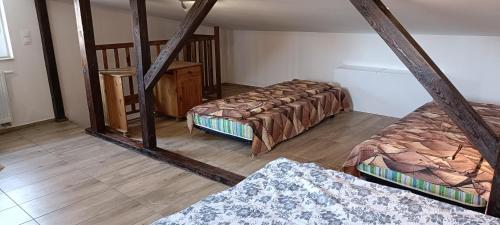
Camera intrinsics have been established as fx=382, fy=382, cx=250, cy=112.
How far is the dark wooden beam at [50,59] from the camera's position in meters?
4.20

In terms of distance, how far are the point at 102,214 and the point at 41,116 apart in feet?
8.39

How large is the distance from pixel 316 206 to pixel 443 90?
2.82ft

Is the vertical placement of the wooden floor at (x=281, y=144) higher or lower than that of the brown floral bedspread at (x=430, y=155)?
lower

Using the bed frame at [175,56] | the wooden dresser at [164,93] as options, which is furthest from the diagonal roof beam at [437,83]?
the wooden dresser at [164,93]

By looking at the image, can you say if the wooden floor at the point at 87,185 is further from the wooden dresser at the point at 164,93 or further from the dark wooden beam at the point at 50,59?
the dark wooden beam at the point at 50,59

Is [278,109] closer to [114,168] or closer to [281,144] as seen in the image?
[281,144]

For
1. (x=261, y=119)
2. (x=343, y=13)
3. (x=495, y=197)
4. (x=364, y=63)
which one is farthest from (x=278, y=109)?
(x=495, y=197)

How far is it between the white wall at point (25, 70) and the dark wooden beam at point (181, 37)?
5.96ft

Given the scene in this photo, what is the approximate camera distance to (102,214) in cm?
248

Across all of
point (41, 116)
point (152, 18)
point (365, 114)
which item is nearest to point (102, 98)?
point (41, 116)

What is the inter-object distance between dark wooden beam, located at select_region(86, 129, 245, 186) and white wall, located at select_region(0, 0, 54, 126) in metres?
0.98

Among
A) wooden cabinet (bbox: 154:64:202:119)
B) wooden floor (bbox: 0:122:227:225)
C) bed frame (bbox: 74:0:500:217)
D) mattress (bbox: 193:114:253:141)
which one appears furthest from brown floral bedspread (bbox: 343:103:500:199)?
wooden cabinet (bbox: 154:64:202:119)

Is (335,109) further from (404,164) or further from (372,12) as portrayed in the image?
(372,12)

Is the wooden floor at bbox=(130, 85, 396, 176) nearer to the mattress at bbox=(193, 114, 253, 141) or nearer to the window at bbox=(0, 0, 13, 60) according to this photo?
the mattress at bbox=(193, 114, 253, 141)
